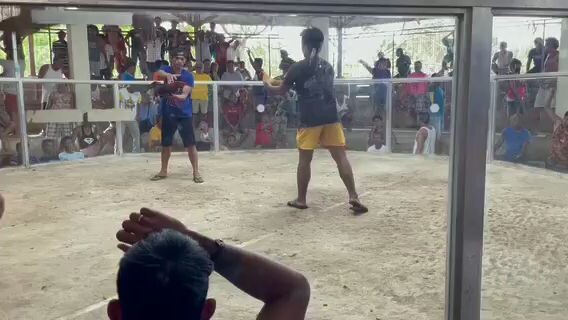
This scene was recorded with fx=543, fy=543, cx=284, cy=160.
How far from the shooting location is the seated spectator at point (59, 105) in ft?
15.5

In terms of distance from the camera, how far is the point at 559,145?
365 centimetres

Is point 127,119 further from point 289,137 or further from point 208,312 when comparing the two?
point 208,312

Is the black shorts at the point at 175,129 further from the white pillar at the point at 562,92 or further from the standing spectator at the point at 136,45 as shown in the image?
the white pillar at the point at 562,92

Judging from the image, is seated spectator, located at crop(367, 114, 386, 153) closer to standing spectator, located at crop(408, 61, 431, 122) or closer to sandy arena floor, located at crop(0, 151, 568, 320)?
sandy arena floor, located at crop(0, 151, 568, 320)

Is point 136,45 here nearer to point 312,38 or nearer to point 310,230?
point 312,38

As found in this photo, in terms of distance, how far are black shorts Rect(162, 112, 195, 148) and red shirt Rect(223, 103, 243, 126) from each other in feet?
1.86

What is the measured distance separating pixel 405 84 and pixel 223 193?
4.95ft

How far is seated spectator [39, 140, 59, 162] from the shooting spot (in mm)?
4859

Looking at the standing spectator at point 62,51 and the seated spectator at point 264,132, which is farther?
the seated spectator at point 264,132

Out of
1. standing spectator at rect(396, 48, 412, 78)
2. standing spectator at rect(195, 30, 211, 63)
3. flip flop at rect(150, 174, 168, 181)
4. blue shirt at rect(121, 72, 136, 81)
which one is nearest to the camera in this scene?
standing spectator at rect(195, 30, 211, 63)

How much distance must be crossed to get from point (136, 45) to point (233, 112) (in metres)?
2.43

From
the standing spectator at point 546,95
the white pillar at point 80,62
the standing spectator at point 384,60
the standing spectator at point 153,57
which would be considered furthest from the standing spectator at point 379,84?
the white pillar at point 80,62

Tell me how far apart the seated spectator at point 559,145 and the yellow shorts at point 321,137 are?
115 centimetres

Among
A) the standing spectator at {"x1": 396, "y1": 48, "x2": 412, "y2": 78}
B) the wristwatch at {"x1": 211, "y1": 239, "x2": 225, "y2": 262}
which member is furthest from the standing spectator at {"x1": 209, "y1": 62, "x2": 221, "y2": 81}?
the wristwatch at {"x1": 211, "y1": 239, "x2": 225, "y2": 262}
